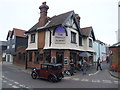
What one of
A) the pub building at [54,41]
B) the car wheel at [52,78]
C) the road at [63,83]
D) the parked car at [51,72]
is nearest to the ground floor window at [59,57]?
the pub building at [54,41]

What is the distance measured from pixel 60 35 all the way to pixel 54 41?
3.92 ft

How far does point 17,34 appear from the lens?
104 feet

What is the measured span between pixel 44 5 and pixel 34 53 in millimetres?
7994

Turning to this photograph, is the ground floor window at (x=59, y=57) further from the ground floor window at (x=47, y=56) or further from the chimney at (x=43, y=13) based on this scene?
the chimney at (x=43, y=13)

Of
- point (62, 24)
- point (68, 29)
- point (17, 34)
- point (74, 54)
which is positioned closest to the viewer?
point (62, 24)

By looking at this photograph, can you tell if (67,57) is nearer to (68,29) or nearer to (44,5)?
(68,29)

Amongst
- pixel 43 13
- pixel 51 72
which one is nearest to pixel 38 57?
pixel 43 13

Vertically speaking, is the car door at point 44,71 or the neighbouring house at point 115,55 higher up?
the neighbouring house at point 115,55

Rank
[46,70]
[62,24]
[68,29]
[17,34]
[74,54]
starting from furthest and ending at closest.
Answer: [17,34] < [74,54] < [68,29] < [62,24] < [46,70]

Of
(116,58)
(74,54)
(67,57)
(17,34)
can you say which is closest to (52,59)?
(67,57)

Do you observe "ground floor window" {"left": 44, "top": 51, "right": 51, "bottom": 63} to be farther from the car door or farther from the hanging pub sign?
the car door

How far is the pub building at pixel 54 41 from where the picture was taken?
15.8 metres

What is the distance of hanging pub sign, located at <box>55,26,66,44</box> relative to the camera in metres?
16.0

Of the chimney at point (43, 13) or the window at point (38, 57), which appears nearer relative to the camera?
the window at point (38, 57)
